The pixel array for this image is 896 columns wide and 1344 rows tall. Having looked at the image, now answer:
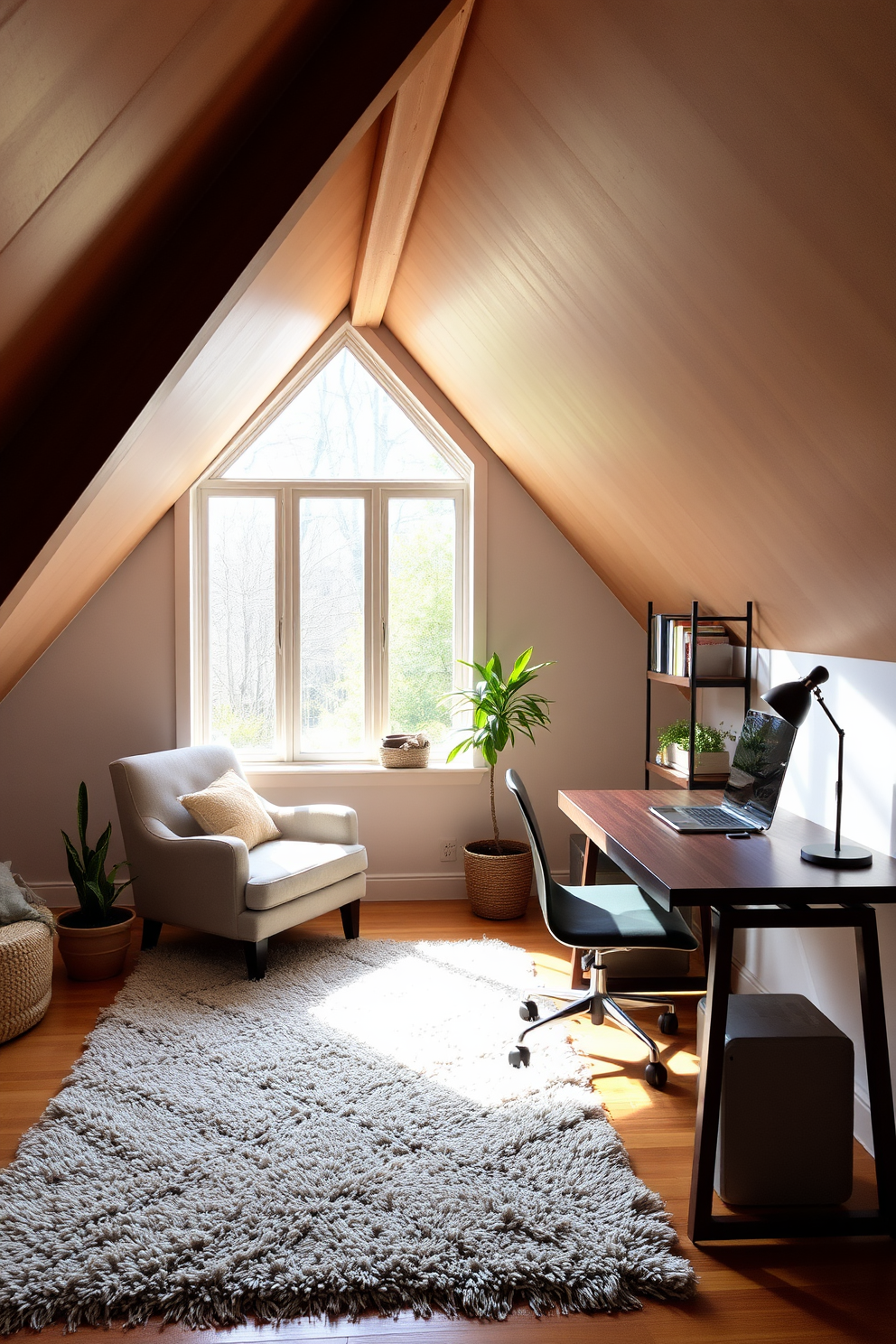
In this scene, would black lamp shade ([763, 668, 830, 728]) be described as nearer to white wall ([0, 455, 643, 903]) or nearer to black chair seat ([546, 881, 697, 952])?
black chair seat ([546, 881, 697, 952])

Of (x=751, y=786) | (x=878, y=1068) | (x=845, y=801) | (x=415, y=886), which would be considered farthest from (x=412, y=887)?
(x=878, y=1068)

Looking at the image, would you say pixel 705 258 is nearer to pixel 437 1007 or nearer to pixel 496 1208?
pixel 496 1208

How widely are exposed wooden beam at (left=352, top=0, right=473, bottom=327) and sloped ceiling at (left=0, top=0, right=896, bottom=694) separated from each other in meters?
0.05

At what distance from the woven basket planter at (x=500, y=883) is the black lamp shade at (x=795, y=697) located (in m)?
2.23

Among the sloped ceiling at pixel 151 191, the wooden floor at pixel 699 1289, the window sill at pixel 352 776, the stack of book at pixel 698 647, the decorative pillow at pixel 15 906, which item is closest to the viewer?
the sloped ceiling at pixel 151 191

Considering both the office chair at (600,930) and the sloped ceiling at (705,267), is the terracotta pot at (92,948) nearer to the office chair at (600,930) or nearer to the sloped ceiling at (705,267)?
the office chair at (600,930)

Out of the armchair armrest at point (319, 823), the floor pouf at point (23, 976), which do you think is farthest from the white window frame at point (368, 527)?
the floor pouf at point (23, 976)

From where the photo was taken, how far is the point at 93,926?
151 inches

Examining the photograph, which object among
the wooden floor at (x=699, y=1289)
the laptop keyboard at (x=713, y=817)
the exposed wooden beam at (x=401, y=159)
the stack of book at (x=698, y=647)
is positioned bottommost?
the wooden floor at (x=699, y=1289)

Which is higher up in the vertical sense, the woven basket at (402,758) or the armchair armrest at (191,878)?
the woven basket at (402,758)

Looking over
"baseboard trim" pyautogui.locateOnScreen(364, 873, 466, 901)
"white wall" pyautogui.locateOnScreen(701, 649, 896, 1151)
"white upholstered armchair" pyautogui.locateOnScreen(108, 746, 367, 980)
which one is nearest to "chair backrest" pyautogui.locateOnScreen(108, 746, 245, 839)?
"white upholstered armchair" pyautogui.locateOnScreen(108, 746, 367, 980)

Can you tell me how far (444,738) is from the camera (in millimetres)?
5156

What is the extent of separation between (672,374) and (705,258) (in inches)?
20.4

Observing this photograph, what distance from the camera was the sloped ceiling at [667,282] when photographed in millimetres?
1700
